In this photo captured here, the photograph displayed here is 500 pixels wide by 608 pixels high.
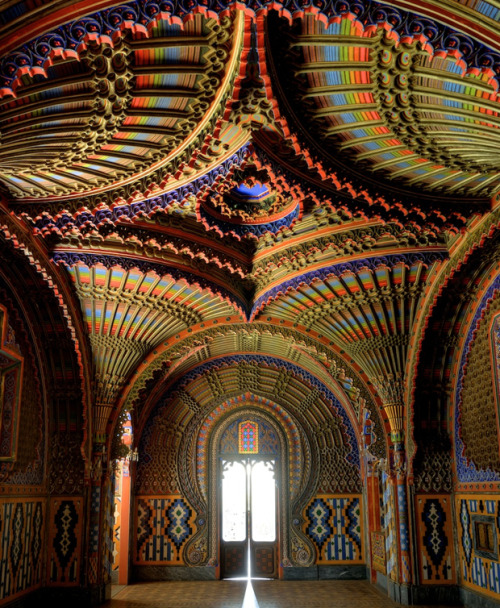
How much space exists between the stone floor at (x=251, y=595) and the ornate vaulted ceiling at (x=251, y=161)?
3.68 metres

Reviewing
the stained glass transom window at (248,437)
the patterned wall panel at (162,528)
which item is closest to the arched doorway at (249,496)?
the stained glass transom window at (248,437)

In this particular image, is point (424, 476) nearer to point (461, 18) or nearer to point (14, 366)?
point (14, 366)

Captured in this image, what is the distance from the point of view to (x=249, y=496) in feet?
55.0

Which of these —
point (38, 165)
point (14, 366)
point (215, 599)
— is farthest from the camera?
point (215, 599)

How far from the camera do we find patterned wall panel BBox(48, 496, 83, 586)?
11.8m

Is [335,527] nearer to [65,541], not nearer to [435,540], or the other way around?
[435,540]

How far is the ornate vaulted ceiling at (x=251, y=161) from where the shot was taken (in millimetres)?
4684

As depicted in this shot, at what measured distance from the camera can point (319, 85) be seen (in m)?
5.87

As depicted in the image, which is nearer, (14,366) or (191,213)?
(191,213)

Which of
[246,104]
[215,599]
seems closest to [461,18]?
[246,104]

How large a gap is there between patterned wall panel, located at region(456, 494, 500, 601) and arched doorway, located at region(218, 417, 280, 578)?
6.19 m

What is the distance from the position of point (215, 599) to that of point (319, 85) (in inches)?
443

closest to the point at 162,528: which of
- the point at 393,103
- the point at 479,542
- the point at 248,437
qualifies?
the point at 248,437

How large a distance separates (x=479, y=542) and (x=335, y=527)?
18.9 feet
